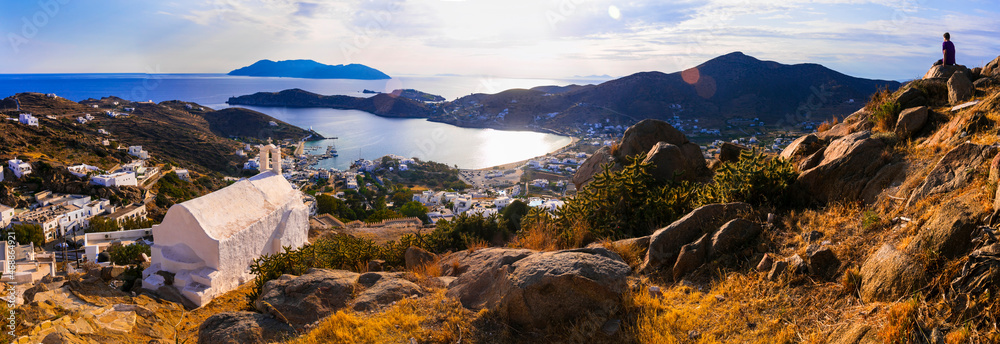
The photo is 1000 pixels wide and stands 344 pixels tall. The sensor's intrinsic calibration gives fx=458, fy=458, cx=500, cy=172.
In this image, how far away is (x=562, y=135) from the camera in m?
81.8

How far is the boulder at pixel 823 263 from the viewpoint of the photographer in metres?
3.67

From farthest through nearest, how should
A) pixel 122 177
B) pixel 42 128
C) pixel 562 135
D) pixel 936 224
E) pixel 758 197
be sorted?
pixel 562 135 < pixel 42 128 < pixel 122 177 < pixel 758 197 < pixel 936 224

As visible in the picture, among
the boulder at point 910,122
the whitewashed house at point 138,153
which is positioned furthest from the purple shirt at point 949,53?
the whitewashed house at point 138,153

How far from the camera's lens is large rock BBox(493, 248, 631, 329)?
151 inches

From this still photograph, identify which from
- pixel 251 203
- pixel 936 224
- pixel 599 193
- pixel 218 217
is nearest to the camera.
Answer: pixel 936 224

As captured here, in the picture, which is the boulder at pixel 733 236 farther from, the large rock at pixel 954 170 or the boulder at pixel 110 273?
the boulder at pixel 110 273

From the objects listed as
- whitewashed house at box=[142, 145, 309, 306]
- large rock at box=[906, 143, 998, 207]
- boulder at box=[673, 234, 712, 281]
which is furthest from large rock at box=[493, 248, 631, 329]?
whitewashed house at box=[142, 145, 309, 306]

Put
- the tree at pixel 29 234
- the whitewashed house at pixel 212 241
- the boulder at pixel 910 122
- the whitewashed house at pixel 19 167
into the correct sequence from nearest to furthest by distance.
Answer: the boulder at pixel 910 122
the whitewashed house at pixel 212 241
the tree at pixel 29 234
the whitewashed house at pixel 19 167

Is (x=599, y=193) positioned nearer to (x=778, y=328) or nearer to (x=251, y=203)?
(x=778, y=328)

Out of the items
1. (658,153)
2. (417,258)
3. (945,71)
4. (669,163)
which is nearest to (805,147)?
(669,163)

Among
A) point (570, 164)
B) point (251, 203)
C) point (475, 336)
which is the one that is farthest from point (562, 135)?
point (475, 336)

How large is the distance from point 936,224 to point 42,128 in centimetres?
6288

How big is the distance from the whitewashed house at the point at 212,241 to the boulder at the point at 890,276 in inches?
380

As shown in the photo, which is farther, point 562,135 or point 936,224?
point 562,135
